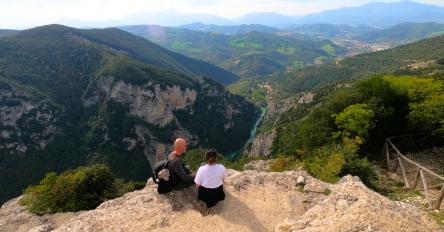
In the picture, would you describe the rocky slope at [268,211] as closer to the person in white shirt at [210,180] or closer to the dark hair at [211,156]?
the person in white shirt at [210,180]

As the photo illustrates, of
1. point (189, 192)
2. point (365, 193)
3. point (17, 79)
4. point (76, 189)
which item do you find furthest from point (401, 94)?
point (17, 79)

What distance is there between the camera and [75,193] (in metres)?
43.5

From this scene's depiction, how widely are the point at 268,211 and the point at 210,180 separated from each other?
3.04 m

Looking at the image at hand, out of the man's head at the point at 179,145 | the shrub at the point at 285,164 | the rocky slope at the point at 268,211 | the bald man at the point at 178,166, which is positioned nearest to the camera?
the rocky slope at the point at 268,211

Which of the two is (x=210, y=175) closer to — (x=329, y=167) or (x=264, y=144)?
(x=329, y=167)

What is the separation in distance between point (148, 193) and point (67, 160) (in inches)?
6422

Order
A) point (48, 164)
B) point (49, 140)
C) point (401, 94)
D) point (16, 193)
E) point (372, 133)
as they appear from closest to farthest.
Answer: point (372, 133) < point (401, 94) < point (16, 193) < point (48, 164) < point (49, 140)

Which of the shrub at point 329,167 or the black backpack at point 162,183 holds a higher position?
the black backpack at point 162,183

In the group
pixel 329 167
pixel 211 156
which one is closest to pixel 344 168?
pixel 329 167

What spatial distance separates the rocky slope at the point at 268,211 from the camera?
14.5 m

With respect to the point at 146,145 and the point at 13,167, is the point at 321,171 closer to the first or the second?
the point at 13,167

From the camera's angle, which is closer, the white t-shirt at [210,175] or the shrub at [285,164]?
the white t-shirt at [210,175]

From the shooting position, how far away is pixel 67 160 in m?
169

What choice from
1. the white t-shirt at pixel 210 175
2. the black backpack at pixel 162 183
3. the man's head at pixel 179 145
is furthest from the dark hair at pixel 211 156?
the black backpack at pixel 162 183
